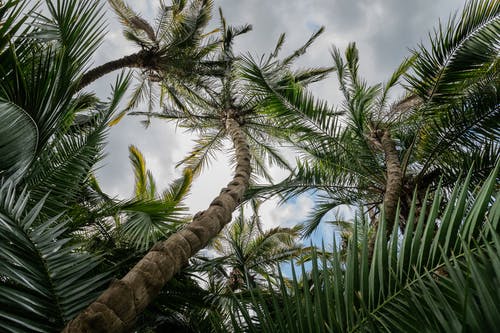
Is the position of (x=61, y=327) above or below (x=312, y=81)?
below

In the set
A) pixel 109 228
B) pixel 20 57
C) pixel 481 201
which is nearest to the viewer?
pixel 481 201

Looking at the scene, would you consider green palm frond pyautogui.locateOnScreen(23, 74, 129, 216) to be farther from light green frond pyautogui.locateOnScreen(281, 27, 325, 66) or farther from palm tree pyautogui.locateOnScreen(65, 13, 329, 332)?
light green frond pyautogui.locateOnScreen(281, 27, 325, 66)

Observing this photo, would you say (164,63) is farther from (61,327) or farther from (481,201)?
(481,201)

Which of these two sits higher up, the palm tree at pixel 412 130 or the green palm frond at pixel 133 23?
the green palm frond at pixel 133 23

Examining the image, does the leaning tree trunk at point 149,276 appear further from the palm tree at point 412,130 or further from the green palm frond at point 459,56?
the green palm frond at point 459,56

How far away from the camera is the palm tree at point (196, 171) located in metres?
2.16

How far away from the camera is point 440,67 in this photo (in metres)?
4.64

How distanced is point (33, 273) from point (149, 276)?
107cm

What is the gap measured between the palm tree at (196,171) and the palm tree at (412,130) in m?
1.20

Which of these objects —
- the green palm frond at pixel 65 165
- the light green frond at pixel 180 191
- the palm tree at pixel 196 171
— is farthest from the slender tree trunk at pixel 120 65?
the green palm frond at pixel 65 165

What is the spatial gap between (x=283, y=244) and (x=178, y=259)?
7.32 metres

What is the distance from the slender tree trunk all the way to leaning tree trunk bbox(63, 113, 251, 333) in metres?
3.50

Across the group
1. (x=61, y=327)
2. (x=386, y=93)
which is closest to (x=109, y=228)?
(x=61, y=327)

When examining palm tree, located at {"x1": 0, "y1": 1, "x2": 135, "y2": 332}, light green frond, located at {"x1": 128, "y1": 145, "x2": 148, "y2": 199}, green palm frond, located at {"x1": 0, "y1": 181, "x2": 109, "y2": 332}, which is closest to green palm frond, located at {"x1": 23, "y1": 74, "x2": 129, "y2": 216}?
palm tree, located at {"x1": 0, "y1": 1, "x2": 135, "y2": 332}
